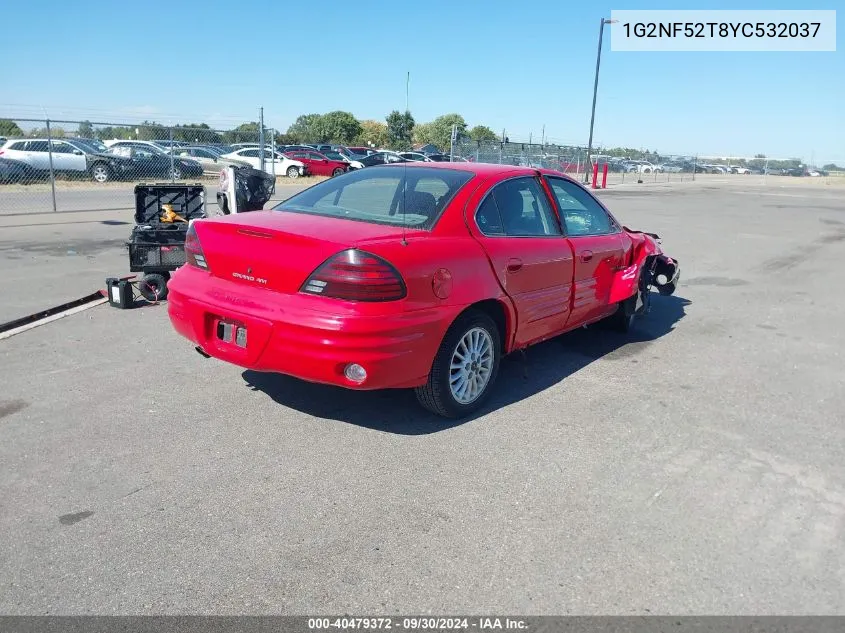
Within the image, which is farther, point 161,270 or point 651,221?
point 651,221

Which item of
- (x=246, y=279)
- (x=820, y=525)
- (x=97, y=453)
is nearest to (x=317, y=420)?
(x=246, y=279)

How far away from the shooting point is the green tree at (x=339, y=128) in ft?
240

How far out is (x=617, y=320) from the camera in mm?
6457

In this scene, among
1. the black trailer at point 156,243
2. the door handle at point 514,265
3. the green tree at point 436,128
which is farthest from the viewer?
the green tree at point 436,128

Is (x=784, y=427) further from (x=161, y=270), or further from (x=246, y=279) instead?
(x=161, y=270)

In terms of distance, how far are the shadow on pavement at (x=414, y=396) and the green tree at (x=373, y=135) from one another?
55.2 metres

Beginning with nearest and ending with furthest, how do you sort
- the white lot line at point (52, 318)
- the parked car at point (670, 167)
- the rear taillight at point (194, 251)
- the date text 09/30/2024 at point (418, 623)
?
1. the date text 09/30/2024 at point (418, 623)
2. the rear taillight at point (194, 251)
3. the white lot line at point (52, 318)
4. the parked car at point (670, 167)

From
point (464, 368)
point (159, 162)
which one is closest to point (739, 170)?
point (159, 162)

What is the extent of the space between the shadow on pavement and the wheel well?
438mm

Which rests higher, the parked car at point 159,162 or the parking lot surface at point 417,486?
Result: the parked car at point 159,162

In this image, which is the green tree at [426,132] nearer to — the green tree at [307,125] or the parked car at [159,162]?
the green tree at [307,125]

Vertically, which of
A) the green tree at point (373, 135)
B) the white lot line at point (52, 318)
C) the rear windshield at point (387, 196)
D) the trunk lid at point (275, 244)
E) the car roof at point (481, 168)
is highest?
the green tree at point (373, 135)

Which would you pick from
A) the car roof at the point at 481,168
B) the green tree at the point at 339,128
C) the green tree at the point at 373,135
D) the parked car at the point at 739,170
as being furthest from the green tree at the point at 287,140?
the car roof at the point at 481,168

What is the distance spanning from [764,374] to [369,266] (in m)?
3.59
